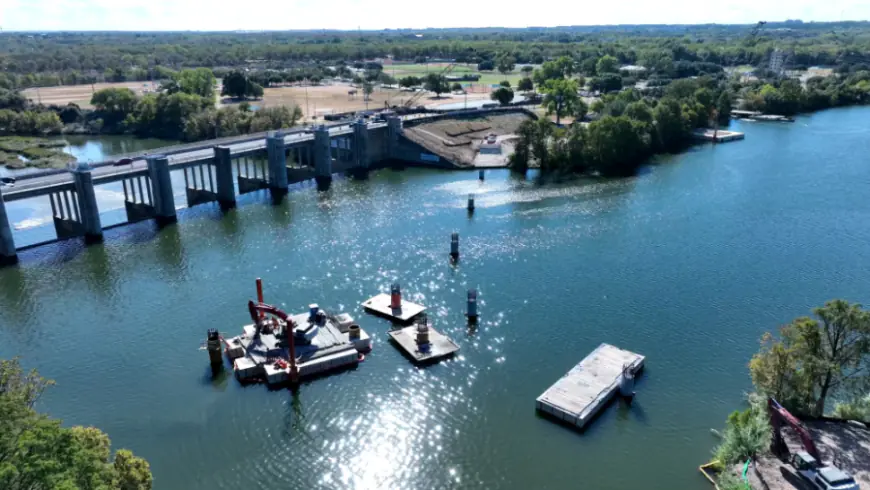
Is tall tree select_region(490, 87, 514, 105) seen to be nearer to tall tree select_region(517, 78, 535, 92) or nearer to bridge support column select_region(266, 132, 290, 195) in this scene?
tall tree select_region(517, 78, 535, 92)

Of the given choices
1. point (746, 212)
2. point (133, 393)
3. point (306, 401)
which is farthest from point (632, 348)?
point (746, 212)

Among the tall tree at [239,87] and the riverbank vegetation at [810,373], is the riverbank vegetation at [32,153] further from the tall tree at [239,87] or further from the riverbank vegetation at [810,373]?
the riverbank vegetation at [810,373]

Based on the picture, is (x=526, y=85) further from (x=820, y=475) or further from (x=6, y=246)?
(x=820, y=475)

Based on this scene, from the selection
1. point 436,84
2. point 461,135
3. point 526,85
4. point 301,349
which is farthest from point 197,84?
point 301,349

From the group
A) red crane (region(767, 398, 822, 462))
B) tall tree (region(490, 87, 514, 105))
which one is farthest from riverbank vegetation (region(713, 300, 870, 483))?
tall tree (region(490, 87, 514, 105))

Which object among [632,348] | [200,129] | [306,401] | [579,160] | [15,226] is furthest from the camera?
[200,129]

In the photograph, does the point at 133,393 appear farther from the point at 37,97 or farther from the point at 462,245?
the point at 37,97

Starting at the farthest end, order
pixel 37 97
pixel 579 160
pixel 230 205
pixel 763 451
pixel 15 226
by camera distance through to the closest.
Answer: pixel 37 97 < pixel 579 160 < pixel 230 205 < pixel 15 226 < pixel 763 451
